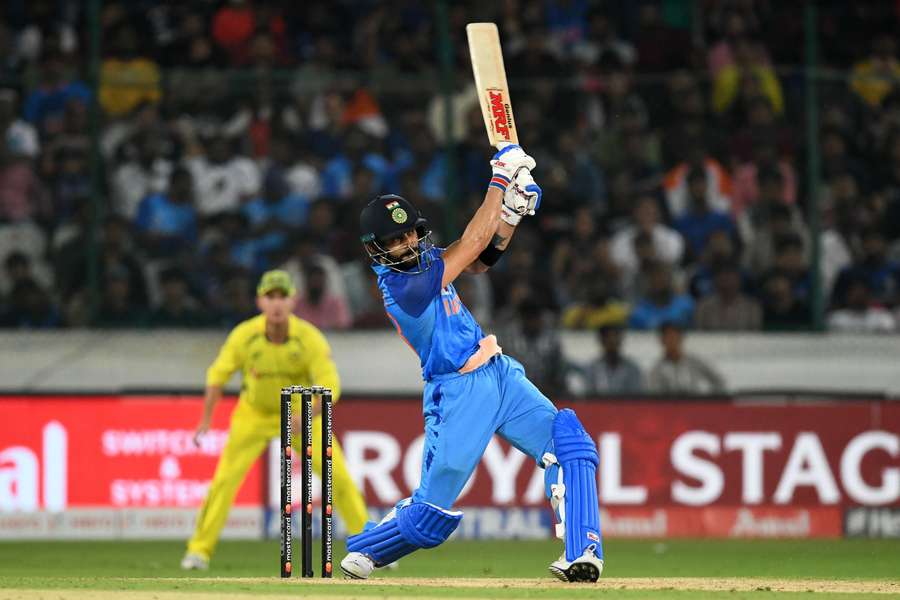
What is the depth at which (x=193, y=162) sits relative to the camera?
15.7 metres

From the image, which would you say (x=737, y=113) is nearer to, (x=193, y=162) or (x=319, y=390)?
(x=193, y=162)

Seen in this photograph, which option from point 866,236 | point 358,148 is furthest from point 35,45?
point 866,236

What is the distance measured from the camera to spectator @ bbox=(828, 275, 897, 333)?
15.8m

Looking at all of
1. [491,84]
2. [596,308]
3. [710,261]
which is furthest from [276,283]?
[710,261]

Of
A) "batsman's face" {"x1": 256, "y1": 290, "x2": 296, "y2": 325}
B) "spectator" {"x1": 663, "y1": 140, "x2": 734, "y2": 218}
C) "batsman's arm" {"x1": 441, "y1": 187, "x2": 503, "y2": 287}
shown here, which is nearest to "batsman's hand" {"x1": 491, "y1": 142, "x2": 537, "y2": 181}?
"batsman's arm" {"x1": 441, "y1": 187, "x2": 503, "y2": 287}

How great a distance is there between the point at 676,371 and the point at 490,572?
441 cm

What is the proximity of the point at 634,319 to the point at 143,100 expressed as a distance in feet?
16.3

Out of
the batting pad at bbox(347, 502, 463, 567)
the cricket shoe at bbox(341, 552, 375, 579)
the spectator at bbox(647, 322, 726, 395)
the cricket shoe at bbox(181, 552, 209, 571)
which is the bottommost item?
the cricket shoe at bbox(181, 552, 209, 571)

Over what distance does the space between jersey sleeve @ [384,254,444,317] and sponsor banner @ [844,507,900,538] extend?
7.27 metres

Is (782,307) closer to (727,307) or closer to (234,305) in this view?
(727,307)

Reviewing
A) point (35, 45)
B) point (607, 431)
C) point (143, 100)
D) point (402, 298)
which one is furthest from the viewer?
point (35, 45)

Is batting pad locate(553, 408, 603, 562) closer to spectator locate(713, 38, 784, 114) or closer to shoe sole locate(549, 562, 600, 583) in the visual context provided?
shoe sole locate(549, 562, 600, 583)

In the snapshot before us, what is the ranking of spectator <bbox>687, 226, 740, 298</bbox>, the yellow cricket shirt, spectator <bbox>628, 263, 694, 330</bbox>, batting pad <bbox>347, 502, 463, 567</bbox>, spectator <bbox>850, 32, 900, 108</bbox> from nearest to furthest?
1. batting pad <bbox>347, 502, 463, 567</bbox>
2. the yellow cricket shirt
3. spectator <bbox>628, 263, 694, 330</bbox>
4. spectator <bbox>687, 226, 740, 298</bbox>
5. spectator <bbox>850, 32, 900, 108</bbox>

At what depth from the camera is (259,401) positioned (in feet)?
39.7
